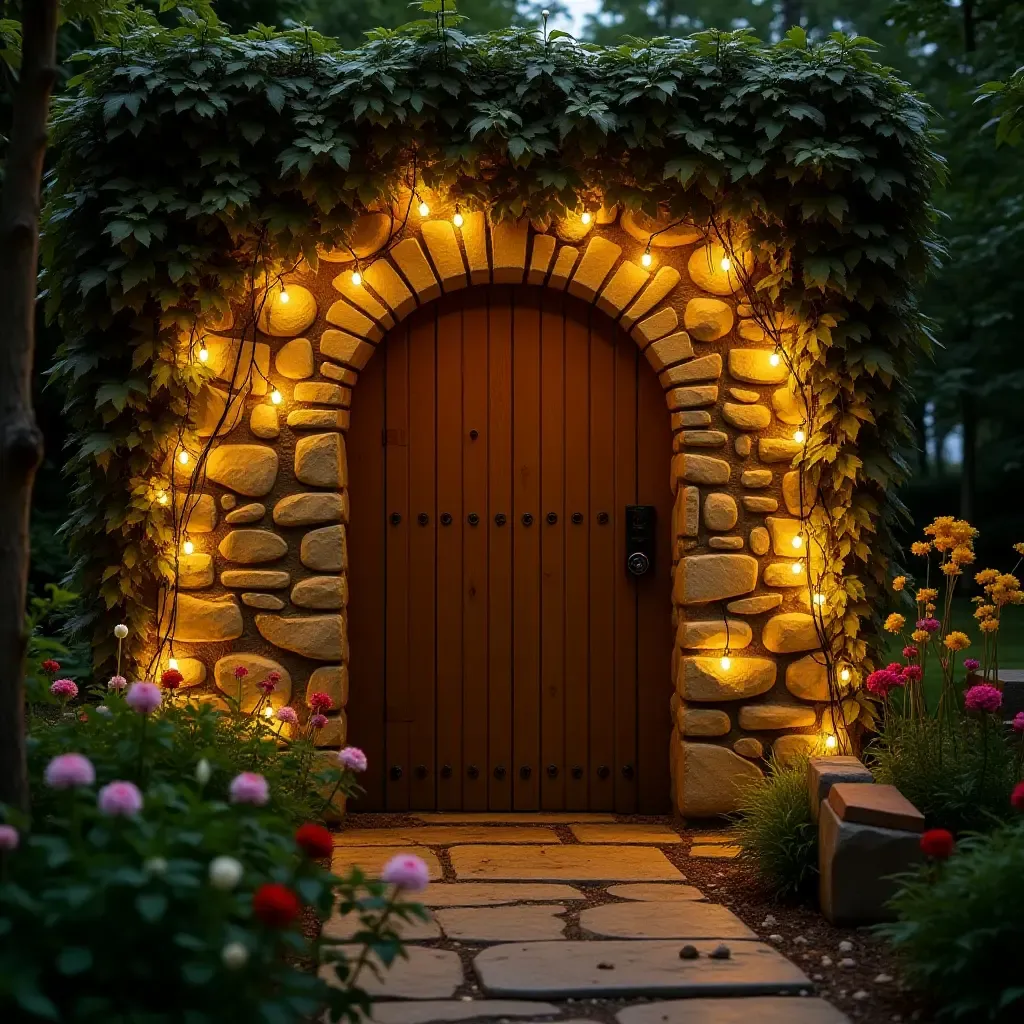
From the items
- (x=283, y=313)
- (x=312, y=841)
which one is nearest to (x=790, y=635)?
(x=283, y=313)

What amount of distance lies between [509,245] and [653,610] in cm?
153

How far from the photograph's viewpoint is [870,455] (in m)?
4.71

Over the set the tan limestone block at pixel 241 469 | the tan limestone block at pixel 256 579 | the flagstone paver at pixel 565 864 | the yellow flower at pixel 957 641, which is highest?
the tan limestone block at pixel 241 469

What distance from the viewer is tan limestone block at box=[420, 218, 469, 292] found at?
4719 mm

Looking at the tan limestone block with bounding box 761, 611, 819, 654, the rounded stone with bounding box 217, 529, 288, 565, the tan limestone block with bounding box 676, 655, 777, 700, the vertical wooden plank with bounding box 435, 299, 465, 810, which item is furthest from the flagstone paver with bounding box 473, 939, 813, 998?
the rounded stone with bounding box 217, 529, 288, 565

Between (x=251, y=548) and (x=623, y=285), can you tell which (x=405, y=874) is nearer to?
(x=251, y=548)

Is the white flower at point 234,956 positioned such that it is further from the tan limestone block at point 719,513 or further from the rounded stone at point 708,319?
the rounded stone at point 708,319

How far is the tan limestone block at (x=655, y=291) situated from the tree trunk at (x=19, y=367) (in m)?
2.52

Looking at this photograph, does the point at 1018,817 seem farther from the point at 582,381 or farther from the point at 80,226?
the point at 80,226

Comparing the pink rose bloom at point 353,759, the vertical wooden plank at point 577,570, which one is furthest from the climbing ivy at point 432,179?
the pink rose bloom at point 353,759

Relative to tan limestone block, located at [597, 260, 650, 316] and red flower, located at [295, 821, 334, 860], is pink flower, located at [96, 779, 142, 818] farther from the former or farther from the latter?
tan limestone block, located at [597, 260, 650, 316]

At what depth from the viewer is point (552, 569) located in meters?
4.95

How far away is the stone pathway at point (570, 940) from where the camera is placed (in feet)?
9.16

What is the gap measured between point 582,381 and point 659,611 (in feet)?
3.15
